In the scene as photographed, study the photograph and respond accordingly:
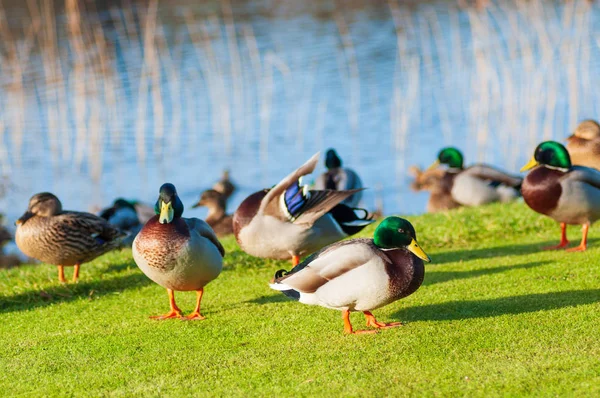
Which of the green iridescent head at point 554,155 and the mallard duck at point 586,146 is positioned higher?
the green iridescent head at point 554,155

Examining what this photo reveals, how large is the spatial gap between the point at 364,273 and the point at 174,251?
1226mm

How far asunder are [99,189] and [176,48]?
289 inches

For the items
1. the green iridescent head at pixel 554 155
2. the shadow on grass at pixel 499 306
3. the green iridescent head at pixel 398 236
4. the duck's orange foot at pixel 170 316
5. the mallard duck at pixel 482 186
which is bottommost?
the mallard duck at pixel 482 186

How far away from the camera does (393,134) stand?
15281 mm

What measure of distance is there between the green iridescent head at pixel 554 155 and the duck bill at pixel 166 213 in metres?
3.15

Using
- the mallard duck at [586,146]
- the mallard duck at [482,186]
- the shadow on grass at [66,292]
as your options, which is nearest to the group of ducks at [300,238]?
the shadow on grass at [66,292]

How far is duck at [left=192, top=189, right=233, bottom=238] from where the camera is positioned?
33.1 ft

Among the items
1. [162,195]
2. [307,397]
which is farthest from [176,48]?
[307,397]

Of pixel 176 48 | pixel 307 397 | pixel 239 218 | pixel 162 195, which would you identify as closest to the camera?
pixel 307 397

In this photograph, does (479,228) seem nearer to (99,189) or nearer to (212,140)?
(99,189)

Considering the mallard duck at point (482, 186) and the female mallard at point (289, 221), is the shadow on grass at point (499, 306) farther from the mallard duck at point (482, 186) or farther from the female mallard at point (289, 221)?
the mallard duck at point (482, 186)

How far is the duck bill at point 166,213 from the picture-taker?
5.20 m

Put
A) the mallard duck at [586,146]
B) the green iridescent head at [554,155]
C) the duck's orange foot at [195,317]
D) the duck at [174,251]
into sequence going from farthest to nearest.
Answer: the mallard duck at [586,146] < the green iridescent head at [554,155] < the duck's orange foot at [195,317] < the duck at [174,251]

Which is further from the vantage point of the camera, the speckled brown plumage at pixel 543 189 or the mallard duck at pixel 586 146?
the mallard duck at pixel 586 146
